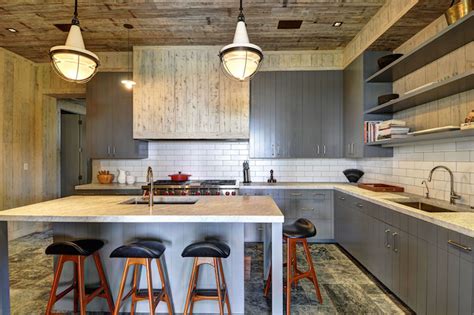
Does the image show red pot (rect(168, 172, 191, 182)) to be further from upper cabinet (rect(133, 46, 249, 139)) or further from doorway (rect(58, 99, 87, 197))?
doorway (rect(58, 99, 87, 197))

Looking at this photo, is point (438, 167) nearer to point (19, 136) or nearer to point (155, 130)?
point (155, 130)

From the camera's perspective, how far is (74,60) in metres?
2.23

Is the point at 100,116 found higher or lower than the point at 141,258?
higher

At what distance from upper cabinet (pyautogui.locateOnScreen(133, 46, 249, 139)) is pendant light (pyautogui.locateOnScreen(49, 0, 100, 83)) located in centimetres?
204

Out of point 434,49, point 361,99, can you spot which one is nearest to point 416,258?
point 434,49

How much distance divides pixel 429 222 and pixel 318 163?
9.08 feet

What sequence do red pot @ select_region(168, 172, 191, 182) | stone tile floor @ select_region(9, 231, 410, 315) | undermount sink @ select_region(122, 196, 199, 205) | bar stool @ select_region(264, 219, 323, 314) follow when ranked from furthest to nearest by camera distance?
red pot @ select_region(168, 172, 191, 182) → undermount sink @ select_region(122, 196, 199, 205) → stone tile floor @ select_region(9, 231, 410, 315) → bar stool @ select_region(264, 219, 323, 314)

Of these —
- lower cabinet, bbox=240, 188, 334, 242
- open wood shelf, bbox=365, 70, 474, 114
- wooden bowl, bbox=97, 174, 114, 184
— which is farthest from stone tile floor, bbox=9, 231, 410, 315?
open wood shelf, bbox=365, 70, 474, 114

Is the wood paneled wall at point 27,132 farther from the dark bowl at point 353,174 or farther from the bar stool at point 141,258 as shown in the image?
the dark bowl at point 353,174

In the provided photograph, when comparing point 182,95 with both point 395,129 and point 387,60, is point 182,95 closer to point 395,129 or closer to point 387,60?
point 387,60

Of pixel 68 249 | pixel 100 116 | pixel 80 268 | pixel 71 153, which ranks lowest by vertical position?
pixel 80 268

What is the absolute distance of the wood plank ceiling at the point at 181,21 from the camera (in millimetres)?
3143

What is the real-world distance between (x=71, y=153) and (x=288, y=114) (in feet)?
15.9

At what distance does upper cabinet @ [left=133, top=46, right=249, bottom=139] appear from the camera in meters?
4.43
